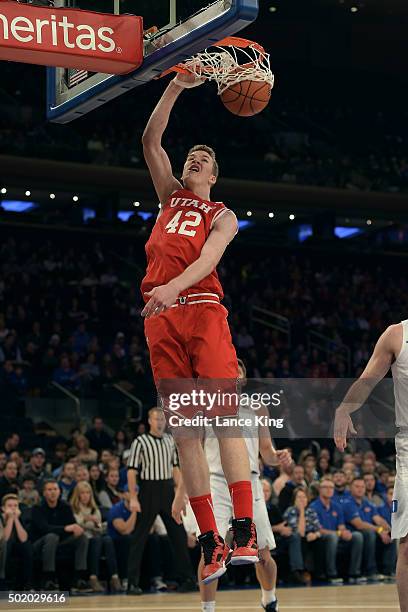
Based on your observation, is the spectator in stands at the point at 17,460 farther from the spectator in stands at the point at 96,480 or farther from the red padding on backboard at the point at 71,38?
the red padding on backboard at the point at 71,38

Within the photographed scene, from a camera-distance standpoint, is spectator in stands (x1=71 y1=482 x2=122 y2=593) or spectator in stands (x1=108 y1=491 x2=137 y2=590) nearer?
spectator in stands (x1=71 y1=482 x2=122 y2=593)

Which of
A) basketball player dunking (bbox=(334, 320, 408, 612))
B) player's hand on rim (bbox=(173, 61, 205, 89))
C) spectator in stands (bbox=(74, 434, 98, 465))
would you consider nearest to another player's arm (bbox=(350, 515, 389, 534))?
spectator in stands (bbox=(74, 434, 98, 465))

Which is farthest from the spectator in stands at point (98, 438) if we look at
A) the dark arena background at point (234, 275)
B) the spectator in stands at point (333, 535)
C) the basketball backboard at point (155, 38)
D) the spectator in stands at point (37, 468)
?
the basketball backboard at point (155, 38)

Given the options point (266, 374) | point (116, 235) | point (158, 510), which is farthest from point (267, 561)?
point (116, 235)

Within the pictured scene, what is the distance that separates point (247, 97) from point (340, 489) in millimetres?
9012

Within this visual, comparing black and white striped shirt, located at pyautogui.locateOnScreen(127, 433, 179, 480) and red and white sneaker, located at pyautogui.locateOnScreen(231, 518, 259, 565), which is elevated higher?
black and white striped shirt, located at pyautogui.locateOnScreen(127, 433, 179, 480)

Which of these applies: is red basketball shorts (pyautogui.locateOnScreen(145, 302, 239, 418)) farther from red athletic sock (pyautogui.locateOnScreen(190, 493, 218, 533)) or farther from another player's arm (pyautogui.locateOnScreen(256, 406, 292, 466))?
another player's arm (pyautogui.locateOnScreen(256, 406, 292, 466))

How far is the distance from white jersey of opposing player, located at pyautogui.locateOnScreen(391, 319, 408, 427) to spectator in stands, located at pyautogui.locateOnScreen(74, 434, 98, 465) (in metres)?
8.90

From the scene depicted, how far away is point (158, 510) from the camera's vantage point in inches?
531

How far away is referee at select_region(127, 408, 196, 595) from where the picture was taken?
527 inches

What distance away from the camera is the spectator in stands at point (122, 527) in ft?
44.7

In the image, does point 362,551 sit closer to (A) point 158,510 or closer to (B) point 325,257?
(A) point 158,510

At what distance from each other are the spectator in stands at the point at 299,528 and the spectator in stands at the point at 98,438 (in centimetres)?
441

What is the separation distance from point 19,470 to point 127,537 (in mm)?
1940
